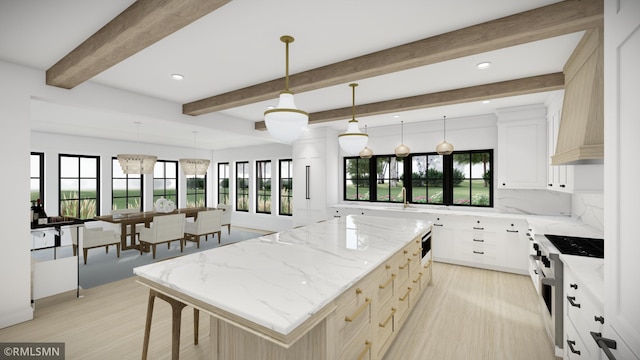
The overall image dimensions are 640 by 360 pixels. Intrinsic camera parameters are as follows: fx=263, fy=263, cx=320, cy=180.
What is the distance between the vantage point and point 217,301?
1.27 metres

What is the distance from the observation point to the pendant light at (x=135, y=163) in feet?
17.5

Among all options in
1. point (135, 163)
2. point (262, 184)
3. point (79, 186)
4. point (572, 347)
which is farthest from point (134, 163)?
point (572, 347)

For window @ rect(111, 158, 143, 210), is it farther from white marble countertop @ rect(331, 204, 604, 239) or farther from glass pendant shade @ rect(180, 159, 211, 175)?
white marble countertop @ rect(331, 204, 604, 239)

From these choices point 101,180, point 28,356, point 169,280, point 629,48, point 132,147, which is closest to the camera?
point 629,48

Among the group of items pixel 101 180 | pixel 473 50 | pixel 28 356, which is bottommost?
pixel 28 356

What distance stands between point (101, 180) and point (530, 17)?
9022 millimetres

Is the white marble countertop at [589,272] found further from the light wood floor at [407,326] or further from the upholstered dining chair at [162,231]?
the upholstered dining chair at [162,231]

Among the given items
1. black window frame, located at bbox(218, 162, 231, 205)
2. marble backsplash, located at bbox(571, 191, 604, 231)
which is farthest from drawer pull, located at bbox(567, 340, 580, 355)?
black window frame, located at bbox(218, 162, 231, 205)

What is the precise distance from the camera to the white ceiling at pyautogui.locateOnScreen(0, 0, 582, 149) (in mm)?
1871

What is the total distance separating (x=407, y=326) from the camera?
2740mm

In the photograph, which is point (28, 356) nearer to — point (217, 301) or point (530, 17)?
point (217, 301)

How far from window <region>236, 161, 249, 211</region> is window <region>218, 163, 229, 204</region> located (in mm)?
569

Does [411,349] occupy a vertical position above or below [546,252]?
below

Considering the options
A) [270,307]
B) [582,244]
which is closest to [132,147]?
[270,307]
